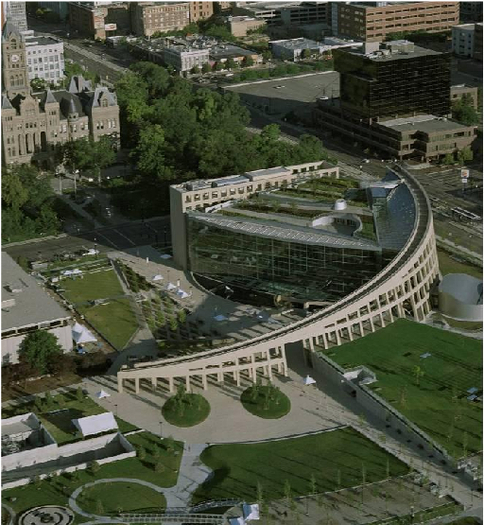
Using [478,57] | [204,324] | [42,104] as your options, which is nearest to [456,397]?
[204,324]

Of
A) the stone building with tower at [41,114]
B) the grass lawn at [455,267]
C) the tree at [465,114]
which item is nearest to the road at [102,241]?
the stone building with tower at [41,114]

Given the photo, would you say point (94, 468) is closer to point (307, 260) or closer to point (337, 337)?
point (337, 337)

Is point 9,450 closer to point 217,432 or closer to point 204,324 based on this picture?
point 217,432

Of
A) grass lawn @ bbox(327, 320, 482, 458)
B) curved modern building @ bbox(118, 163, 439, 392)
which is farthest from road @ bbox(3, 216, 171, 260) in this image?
grass lawn @ bbox(327, 320, 482, 458)

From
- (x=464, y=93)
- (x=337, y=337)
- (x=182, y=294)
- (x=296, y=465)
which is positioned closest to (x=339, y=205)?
(x=182, y=294)

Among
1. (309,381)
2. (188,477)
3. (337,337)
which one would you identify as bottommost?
(188,477)

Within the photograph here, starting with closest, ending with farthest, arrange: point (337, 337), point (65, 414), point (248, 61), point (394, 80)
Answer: point (65, 414) → point (337, 337) → point (394, 80) → point (248, 61)

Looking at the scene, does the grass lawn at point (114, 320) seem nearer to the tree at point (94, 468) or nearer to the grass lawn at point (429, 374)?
the grass lawn at point (429, 374)

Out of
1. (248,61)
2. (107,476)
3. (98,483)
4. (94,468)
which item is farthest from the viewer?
(248,61)
